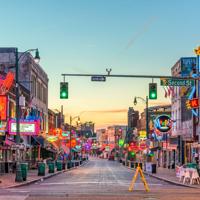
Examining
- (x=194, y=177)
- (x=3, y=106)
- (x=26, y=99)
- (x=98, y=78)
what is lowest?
(x=194, y=177)

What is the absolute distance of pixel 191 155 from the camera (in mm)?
63188

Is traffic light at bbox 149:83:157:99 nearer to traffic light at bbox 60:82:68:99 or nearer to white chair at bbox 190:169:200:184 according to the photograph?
traffic light at bbox 60:82:68:99

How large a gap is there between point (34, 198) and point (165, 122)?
156ft

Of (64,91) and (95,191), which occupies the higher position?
(64,91)

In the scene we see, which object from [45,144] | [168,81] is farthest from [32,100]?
[168,81]

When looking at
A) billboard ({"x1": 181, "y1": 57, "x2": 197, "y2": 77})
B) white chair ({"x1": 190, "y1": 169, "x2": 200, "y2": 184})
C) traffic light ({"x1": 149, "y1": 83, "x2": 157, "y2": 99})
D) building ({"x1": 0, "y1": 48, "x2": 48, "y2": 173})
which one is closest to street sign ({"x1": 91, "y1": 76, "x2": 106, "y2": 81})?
traffic light ({"x1": 149, "y1": 83, "x2": 157, "y2": 99})

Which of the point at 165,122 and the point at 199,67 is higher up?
the point at 199,67

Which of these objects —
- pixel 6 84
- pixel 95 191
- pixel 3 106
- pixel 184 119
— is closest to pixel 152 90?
pixel 95 191

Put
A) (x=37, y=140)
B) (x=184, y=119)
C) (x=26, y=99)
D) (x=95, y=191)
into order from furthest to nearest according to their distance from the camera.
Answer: (x=37, y=140), (x=184, y=119), (x=26, y=99), (x=95, y=191)

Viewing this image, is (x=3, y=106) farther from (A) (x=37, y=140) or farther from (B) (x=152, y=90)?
(A) (x=37, y=140)

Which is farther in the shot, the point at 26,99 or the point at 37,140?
the point at 37,140

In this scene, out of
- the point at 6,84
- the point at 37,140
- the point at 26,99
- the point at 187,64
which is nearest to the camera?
the point at 6,84

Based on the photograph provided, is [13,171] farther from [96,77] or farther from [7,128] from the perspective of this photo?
[96,77]

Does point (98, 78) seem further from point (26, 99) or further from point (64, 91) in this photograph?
point (26, 99)
